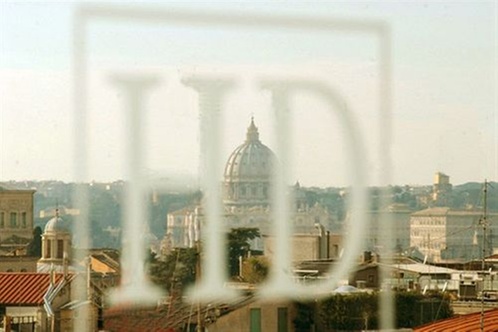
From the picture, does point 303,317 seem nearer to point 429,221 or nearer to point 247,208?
point 247,208

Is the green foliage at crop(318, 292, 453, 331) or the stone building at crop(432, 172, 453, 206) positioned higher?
the stone building at crop(432, 172, 453, 206)

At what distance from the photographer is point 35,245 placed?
1369 centimetres

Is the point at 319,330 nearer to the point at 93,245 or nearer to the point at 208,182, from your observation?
the point at 93,245

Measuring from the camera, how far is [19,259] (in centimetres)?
1291

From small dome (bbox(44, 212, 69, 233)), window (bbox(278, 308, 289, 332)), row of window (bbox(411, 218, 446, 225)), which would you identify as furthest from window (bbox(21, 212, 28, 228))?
window (bbox(278, 308, 289, 332))

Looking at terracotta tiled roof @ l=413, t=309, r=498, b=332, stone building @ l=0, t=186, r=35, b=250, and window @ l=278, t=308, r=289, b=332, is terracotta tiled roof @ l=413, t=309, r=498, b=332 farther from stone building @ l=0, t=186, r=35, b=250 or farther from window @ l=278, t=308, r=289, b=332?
stone building @ l=0, t=186, r=35, b=250

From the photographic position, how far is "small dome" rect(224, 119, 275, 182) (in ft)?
16.4

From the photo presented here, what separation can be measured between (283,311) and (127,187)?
1.67m

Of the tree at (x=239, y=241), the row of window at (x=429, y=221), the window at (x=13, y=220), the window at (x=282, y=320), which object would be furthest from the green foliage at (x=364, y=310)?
the window at (x=13, y=220)

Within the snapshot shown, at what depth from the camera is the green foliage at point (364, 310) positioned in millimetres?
6380

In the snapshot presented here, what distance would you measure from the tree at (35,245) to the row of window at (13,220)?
0.64m

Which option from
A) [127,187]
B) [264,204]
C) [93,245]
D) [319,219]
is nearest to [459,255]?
[319,219]

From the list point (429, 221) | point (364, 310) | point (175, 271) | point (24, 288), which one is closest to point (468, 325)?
point (175, 271)

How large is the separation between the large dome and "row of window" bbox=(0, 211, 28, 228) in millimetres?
6648
